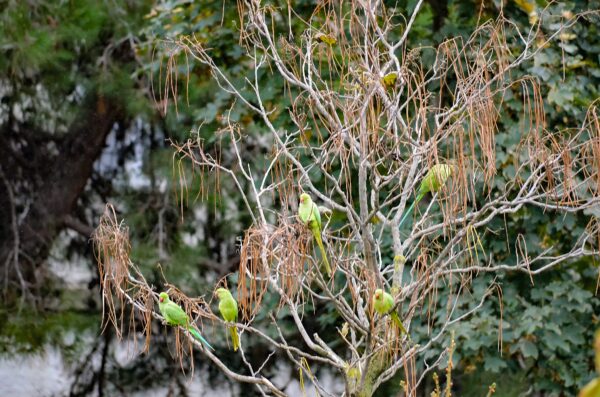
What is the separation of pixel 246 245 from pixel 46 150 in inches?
155

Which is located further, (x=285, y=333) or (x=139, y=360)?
(x=139, y=360)

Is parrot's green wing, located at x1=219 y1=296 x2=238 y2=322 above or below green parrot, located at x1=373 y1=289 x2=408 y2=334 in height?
below

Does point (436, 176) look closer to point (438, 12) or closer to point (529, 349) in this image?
point (529, 349)

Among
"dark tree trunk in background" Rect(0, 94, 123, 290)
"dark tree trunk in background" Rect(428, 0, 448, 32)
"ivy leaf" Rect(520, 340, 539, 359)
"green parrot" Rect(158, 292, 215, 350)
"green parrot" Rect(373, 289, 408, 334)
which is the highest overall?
"dark tree trunk in background" Rect(428, 0, 448, 32)

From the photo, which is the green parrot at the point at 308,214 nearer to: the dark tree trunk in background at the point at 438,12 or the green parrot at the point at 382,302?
the green parrot at the point at 382,302

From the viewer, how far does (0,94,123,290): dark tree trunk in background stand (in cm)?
539

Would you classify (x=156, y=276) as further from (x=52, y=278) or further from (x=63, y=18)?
(x=63, y=18)

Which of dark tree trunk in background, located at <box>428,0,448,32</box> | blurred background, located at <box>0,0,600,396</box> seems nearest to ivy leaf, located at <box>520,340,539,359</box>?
blurred background, located at <box>0,0,600,396</box>

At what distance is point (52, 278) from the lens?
5.42 m

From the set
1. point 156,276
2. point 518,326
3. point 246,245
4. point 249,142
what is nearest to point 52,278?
point 156,276

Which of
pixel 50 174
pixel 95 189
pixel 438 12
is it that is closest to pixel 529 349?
pixel 438 12

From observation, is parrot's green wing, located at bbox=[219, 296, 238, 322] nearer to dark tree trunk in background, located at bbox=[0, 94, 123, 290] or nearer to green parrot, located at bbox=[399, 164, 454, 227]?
green parrot, located at bbox=[399, 164, 454, 227]

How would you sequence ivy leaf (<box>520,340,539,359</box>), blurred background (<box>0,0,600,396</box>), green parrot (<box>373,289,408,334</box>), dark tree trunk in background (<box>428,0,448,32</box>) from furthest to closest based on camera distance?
blurred background (<box>0,0,600,396</box>) → dark tree trunk in background (<box>428,0,448,32</box>) → ivy leaf (<box>520,340,539,359</box>) → green parrot (<box>373,289,408,334</box>)

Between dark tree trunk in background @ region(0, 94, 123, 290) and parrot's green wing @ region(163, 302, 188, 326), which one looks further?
dark tree trunk in background @ region(0, 94, 123, 290)
